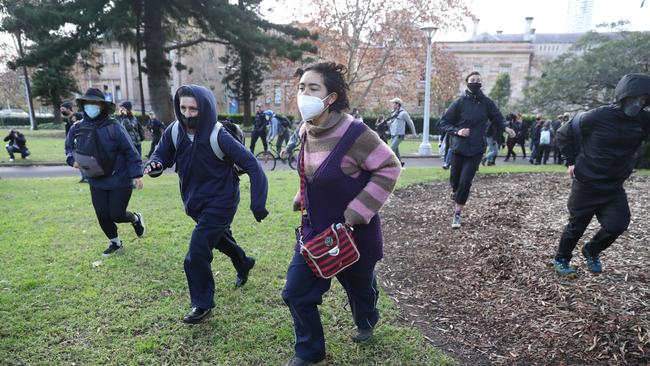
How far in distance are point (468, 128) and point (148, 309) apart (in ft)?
15.3

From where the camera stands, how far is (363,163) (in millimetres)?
2582

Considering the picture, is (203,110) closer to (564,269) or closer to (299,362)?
(299,362)

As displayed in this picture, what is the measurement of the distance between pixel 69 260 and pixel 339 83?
408 centimetres

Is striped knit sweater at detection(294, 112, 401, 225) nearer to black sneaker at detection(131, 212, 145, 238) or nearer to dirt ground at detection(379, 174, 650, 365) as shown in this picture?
dirt ground at detection(379, 174, 650, 365)

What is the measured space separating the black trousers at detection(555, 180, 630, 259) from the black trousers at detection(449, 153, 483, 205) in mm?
1739

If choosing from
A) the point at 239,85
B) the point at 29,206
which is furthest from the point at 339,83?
the point at 239,85

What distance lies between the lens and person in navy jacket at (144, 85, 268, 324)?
10.8 ft

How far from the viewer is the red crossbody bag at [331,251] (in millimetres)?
2539

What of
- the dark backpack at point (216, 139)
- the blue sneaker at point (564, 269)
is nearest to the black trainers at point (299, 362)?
the dark backpack at point (216, 139)

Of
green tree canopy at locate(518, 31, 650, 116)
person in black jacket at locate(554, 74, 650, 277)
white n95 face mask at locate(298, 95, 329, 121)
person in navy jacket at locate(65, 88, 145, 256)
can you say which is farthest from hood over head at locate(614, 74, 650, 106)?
green tree canopy at locate(518, 31, 650, 116)

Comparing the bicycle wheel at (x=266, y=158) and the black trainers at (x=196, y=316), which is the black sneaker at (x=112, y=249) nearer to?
the black trainers at (x=196, y=316)

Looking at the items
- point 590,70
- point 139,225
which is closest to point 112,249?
point 139,225

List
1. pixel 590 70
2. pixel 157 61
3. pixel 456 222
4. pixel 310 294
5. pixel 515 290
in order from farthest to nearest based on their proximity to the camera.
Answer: pixel 590 70 → pixel 157 61 → pixel 456 222 → pixel 515 290 → pixel 310 294

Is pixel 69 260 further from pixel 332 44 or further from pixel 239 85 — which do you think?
pixel 239 85
